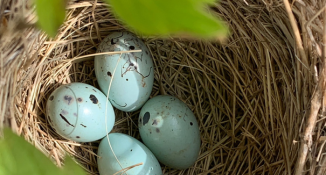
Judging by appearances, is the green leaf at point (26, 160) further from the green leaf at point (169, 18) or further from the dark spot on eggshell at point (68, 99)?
the dark spot on eggshell at point (68, 99)

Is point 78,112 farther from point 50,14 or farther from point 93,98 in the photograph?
point 50,14

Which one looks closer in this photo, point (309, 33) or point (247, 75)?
point (309, 33)

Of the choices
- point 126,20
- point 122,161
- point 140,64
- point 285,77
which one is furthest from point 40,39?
point 126,20

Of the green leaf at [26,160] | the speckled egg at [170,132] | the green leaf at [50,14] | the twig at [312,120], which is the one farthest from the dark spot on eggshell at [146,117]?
the green leaf at [50,14]

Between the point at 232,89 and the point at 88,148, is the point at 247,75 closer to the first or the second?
the point at 232,89

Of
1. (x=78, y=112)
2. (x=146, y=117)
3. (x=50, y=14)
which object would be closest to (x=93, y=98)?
(x=78, y=112)

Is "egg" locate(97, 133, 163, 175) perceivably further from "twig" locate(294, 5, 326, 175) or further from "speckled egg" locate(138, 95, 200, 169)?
"twig" locate(294, 5, 326, 175)

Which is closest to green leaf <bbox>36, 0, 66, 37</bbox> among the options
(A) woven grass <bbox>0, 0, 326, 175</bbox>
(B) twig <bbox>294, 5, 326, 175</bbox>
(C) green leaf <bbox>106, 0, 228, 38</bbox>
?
(C) green leaf <bbox>106, 0, 228, 38</bbox>
